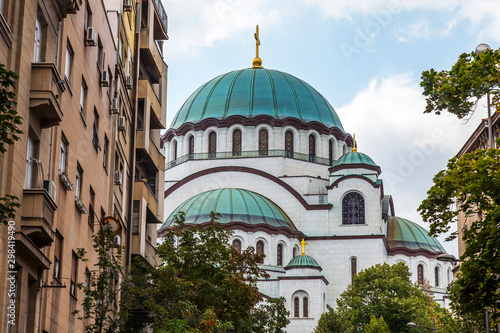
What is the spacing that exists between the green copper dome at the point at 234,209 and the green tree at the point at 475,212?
4228cm

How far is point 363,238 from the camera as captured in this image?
65125 mm

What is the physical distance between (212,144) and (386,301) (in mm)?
22532

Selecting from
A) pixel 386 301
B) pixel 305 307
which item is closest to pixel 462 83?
pixel 386 301

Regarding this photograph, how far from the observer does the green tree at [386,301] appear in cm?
5194

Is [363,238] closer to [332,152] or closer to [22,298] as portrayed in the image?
[332,152]

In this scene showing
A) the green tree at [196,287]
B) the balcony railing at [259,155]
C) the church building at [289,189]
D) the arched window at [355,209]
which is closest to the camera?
the green tree at [196,287]

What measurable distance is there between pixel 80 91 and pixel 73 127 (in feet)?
3.68

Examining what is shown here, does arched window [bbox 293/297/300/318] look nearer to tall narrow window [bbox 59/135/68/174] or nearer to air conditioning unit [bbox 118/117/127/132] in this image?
air conditioning unit [bbox 118/117/127/132]

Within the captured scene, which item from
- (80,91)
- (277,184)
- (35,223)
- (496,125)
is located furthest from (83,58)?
(277,184)

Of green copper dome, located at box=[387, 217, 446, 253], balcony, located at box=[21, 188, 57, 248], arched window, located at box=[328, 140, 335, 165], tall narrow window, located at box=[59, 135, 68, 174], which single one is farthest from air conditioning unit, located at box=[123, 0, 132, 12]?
arched window, located at box=[328, 140, 335, 165]

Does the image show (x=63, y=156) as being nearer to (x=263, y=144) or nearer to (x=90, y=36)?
(x=90, y=36)

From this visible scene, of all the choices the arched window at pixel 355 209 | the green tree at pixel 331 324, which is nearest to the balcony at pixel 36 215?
the green tree at pixel 331 324

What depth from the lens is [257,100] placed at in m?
70.8

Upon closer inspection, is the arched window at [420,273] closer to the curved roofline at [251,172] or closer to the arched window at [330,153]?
the curved roofline at [251,172]
